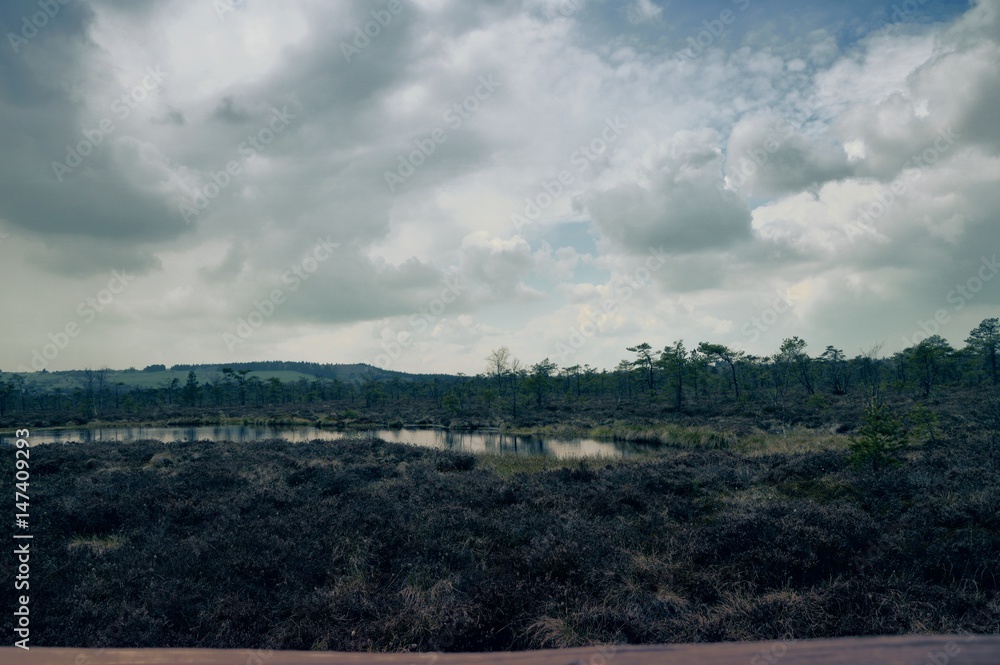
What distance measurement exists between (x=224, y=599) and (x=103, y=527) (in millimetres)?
6037

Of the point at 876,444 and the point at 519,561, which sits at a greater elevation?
the point at 876,444

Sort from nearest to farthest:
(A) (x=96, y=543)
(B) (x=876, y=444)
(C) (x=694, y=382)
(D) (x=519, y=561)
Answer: (D) (x=519, y=561) → (A) (x=96, y=543) → (B) (x=876, y=444) → (C) (x=694, y=382)

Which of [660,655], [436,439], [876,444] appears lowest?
[436,439]

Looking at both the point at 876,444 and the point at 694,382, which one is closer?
the point at 876,444

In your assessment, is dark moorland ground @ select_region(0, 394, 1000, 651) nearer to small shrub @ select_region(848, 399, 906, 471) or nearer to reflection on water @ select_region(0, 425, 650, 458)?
small shrub @ select_region(848, 399, 906, 471)

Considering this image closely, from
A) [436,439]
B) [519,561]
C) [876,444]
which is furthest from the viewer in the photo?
[436,439]

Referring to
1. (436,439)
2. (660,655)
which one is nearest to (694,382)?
(436,439)

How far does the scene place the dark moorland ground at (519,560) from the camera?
5543mm

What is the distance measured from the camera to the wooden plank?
147 centimetres

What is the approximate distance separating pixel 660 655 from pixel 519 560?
625 centimetres

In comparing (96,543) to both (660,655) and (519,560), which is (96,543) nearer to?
(519,560)

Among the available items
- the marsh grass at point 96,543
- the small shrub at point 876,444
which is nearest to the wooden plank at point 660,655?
the marsh grass at point 96,543

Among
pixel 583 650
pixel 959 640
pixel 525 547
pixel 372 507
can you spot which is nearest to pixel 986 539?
pixel 525 547

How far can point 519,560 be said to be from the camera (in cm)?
737
